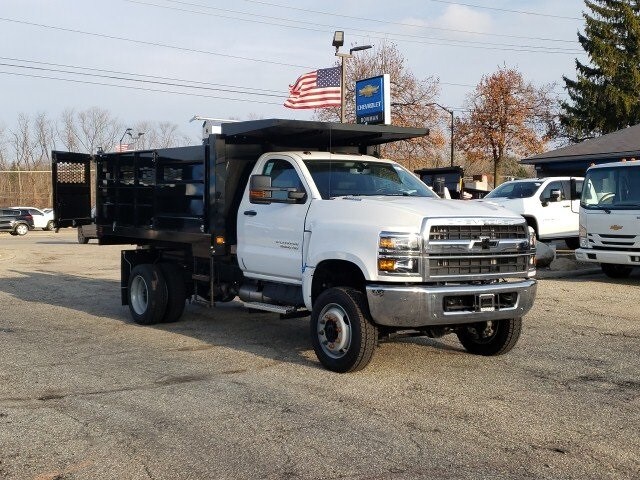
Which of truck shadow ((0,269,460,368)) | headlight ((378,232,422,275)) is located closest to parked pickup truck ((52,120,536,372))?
headlight ((378,232,422,275))

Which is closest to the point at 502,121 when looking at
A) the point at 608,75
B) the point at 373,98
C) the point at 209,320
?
the point at 608,75

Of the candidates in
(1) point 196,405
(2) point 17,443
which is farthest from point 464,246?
(2) point 17,443

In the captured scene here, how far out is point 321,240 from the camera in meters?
7.26

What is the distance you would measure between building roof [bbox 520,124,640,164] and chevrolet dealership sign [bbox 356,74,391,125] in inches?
227

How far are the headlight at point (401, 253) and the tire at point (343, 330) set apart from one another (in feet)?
1.63

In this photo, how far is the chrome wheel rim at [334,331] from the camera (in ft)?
22.7

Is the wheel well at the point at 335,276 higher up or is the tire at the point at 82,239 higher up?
the wheel well at the point at 335,276

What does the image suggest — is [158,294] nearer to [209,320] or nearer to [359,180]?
[209,320]

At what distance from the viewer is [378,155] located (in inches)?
386

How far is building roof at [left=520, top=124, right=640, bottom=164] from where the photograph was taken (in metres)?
24.3

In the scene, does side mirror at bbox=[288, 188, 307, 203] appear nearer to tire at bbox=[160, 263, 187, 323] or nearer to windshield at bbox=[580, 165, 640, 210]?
tire at bbox=[160, 263, 187, 323]

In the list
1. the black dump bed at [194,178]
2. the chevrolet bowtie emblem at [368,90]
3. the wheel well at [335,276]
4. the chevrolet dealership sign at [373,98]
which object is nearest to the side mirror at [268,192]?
the black dump bed at [194,178]

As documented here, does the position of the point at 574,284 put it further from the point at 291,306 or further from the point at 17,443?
the point at 17,443

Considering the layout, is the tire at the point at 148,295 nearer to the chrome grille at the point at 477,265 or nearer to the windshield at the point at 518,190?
the chrome grille at the point at 477,265
